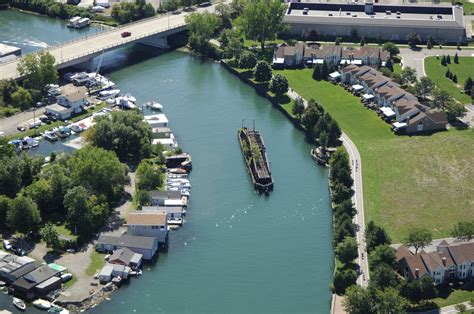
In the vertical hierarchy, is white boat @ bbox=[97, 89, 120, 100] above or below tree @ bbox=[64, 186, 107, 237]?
above

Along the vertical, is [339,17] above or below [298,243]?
above

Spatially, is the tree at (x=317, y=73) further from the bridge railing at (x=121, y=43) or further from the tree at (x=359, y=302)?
the tree at (x=359, y=302)

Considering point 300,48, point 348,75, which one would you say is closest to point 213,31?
point 300,48

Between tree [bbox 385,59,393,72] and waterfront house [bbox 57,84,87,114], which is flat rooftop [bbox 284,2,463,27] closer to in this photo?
tree [bbox 385,59,393,72]

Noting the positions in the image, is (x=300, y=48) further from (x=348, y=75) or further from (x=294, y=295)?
(x=294, y=295)

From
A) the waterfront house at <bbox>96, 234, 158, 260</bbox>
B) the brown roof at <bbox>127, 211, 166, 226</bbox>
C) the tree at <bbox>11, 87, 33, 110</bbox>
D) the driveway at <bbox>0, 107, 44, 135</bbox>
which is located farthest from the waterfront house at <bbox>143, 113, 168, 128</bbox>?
the waterfront house at <bbox>96, 234, 158, 260</bbox>

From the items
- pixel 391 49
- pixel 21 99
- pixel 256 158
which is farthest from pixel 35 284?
pixel 391 49

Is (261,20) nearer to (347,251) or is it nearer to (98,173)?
(98,173)
